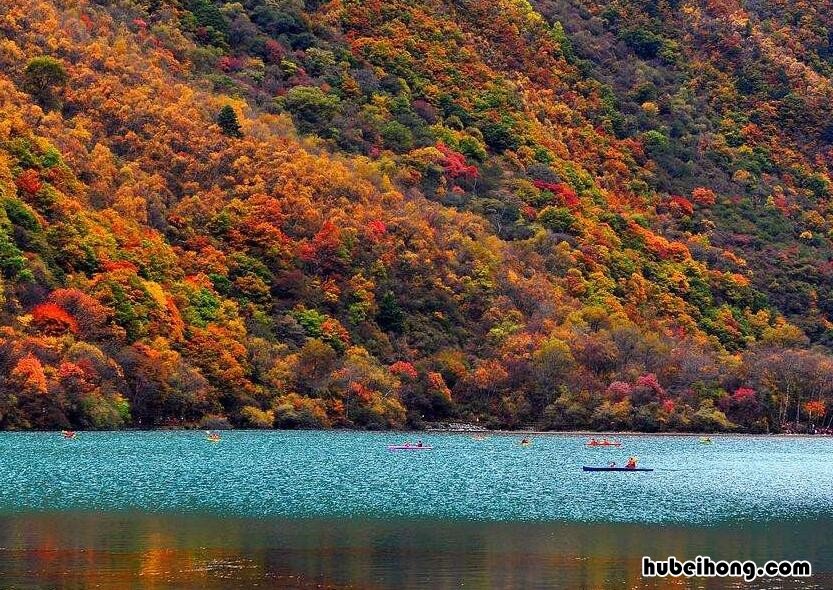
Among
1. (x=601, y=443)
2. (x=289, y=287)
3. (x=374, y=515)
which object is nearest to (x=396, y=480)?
(x=374, y=515)

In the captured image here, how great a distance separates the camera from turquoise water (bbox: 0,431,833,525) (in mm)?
Result: 75812

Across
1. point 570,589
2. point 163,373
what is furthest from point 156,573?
point 163,373

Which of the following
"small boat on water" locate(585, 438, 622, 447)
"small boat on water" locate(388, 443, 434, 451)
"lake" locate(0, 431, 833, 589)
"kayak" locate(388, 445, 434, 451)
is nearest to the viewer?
"lake" locate(0, 431, 833, 589)

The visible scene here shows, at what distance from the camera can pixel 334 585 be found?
171ft

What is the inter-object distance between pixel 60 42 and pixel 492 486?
103 m

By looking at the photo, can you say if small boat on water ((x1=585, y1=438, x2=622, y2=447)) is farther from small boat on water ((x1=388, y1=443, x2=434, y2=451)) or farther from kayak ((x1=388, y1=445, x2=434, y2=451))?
kayak ((x1=388, y1=445, x2=434, y2=451))

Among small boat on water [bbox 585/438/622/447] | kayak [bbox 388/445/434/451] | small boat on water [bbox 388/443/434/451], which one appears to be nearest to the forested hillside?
small boat on water [bbox 585/438/622/447]

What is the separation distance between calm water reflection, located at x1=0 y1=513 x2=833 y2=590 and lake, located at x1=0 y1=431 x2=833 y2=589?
0.13m

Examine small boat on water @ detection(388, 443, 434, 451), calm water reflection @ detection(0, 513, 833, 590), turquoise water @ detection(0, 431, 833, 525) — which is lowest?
small boat on water @ detection(388, 443, 434, 451)

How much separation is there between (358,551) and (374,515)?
12415 millimetres

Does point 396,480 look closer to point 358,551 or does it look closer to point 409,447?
point 409,447

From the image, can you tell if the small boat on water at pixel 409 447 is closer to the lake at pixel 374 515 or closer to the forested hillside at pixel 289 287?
the lake at pixel 374 515

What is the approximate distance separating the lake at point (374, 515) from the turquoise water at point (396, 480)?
196 millimetres

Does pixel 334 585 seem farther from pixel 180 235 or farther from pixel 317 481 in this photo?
pixel 180 235
